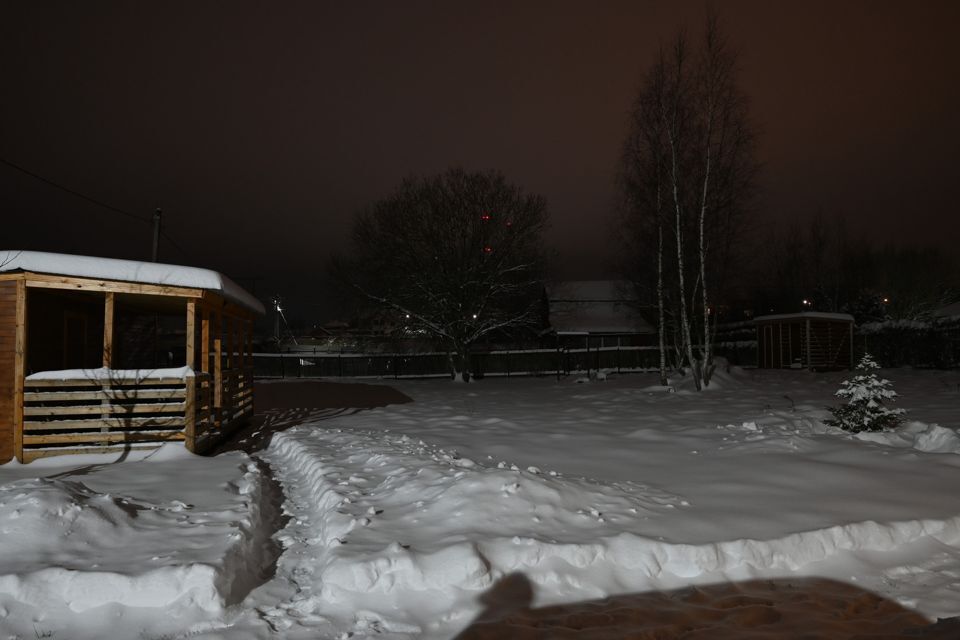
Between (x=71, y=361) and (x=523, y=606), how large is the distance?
12513 millimetres

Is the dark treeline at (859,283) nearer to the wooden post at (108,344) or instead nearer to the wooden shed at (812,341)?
the wooden shed at (812,341)

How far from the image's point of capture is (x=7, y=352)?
27.7 ft

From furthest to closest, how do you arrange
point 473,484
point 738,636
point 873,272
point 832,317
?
point 873,272 → point 832,317 → point 473,484 → point 738,636

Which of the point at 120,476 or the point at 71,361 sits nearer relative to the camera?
the point at 120,476

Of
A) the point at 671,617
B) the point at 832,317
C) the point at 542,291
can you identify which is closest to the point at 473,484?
the point at 671,617

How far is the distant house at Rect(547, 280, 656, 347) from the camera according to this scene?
128ft

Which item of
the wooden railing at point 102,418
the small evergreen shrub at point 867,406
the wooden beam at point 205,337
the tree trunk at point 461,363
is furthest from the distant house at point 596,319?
the wooden railing at point 102,418

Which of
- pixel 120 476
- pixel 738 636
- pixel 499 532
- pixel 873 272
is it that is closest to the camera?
pixel 738 636

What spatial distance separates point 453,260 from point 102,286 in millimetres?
19146

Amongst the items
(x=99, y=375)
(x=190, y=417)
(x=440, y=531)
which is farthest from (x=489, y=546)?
(x=99, y=375)

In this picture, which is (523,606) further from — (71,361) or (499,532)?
(71,361)

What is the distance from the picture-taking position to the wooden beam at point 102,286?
27.6ft

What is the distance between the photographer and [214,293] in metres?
10.1

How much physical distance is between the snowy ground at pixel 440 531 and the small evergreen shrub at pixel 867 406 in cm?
37
